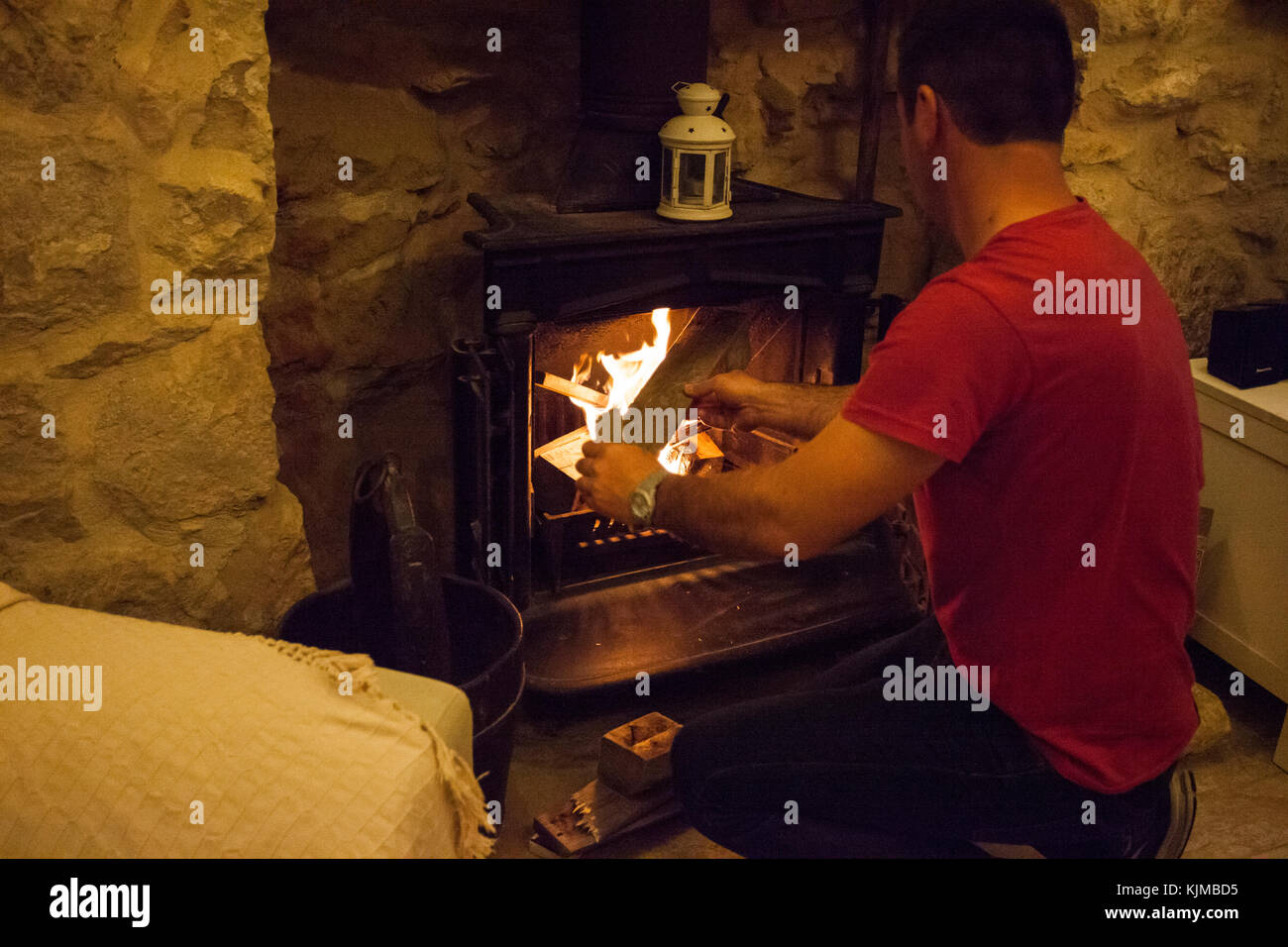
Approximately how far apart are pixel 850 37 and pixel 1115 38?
1.70 ft

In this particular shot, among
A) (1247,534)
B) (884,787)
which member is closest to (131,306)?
(884,787)

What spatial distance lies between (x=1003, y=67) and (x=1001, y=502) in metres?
0.49

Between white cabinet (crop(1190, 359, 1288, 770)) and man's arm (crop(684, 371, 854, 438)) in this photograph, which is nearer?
man's arm (crop(684, 371, 854, 438))

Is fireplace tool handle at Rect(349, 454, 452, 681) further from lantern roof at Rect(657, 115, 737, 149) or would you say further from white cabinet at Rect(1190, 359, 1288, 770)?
white cabinet at Rect(1190, 359, 1288, 770)

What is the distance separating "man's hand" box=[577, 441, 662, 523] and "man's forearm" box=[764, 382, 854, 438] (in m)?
0.33

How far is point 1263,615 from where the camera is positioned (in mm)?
2268

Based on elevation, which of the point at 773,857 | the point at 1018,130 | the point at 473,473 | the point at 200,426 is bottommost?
the point at 773,857

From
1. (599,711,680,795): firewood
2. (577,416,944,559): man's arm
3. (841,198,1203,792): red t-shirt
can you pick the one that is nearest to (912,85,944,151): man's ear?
(841,198,1203,792): red t-shirt

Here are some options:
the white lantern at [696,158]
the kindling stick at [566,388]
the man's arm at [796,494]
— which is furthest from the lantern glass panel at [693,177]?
the man's arm at [796,494]

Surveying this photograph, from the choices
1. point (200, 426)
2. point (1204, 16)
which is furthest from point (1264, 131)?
point (200, 426)

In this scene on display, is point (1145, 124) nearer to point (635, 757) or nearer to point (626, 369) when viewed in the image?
point (626, 369)

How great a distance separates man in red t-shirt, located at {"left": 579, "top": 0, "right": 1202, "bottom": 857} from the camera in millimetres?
1311

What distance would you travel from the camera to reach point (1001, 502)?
1397 millimetres
